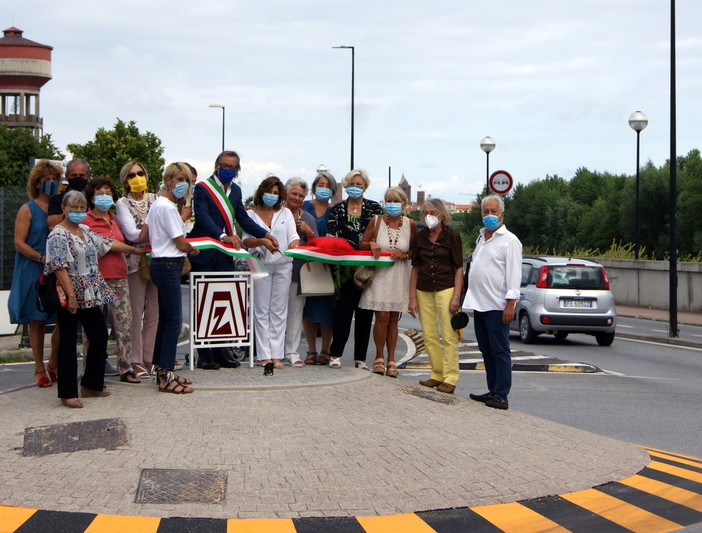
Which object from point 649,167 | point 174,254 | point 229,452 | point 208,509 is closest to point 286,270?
point 174,254

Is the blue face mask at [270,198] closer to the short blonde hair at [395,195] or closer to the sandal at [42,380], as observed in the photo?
the short blonde hair at [395,195]

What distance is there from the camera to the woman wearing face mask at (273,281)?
1014 centimetres

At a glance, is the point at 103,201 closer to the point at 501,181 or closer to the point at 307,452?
the point at 307,452

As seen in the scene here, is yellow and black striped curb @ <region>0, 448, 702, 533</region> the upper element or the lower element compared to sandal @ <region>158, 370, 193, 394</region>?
lower

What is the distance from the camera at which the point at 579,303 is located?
19.8 metres

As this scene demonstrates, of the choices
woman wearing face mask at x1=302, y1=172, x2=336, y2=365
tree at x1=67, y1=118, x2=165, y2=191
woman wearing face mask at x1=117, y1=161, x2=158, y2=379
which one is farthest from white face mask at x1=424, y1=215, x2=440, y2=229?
tree at x1=67, y1=118, x2=165, y2=191

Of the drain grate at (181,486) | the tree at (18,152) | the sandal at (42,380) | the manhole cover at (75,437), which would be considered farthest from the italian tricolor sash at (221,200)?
the tree at (18,152)

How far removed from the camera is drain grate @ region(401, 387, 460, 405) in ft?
29.2

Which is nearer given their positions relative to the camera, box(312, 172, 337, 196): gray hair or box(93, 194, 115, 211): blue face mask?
box(93, 194, 115, 211): blue face mask

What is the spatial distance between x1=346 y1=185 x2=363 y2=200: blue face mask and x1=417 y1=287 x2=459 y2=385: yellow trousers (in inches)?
50.4

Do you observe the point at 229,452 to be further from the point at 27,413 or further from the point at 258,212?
the point at 258,212

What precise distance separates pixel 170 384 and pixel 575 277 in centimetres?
1305

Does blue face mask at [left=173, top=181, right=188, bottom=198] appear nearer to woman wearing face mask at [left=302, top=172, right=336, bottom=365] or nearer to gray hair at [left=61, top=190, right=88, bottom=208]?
gray hair at [left=61, top=190, right=88, bottom=208]

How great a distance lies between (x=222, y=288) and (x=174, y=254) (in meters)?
1.09
